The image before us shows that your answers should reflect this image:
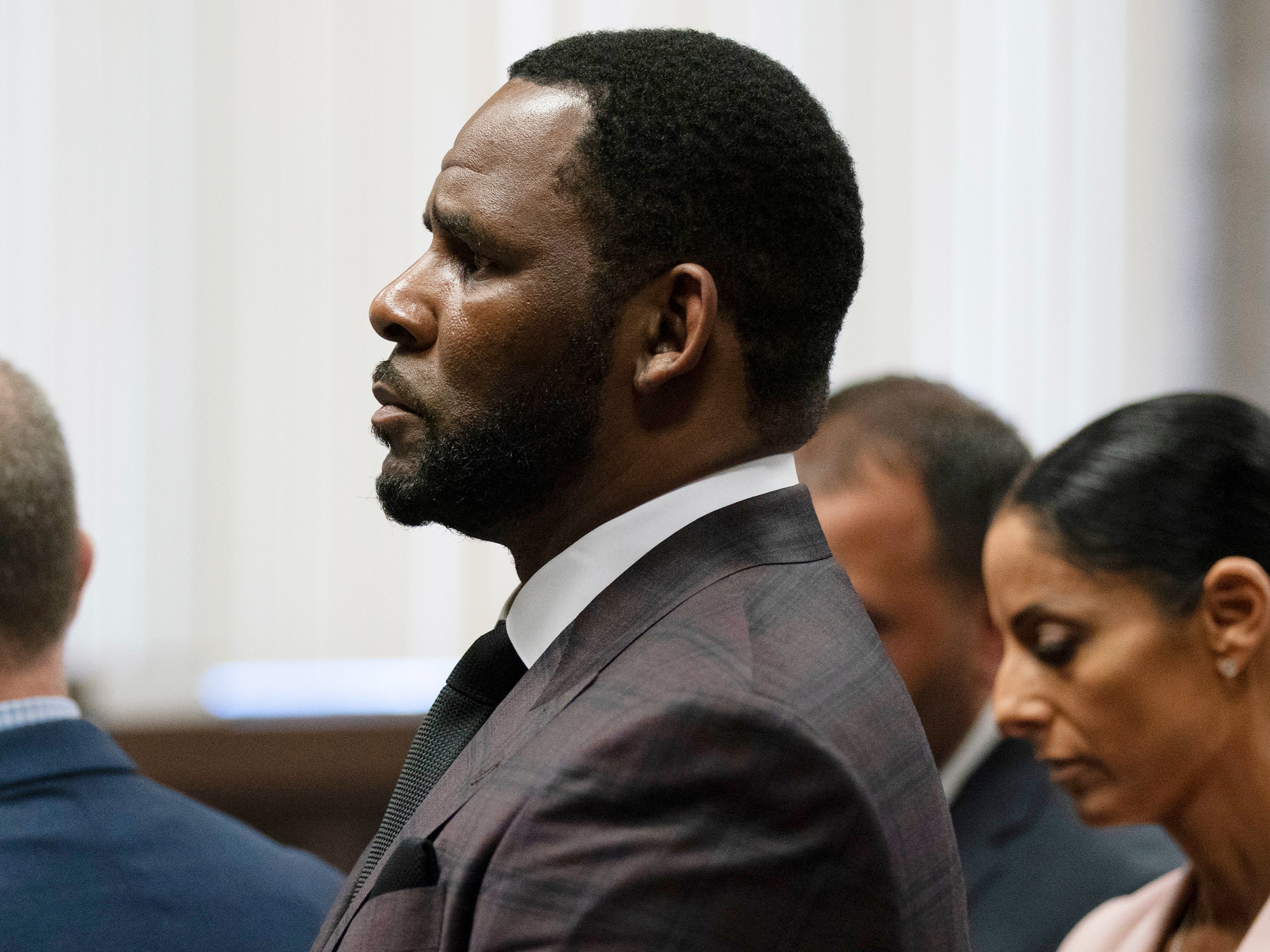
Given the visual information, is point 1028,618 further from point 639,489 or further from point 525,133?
point 525,133

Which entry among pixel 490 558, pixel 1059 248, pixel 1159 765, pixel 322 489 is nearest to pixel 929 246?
pixel 1059 248

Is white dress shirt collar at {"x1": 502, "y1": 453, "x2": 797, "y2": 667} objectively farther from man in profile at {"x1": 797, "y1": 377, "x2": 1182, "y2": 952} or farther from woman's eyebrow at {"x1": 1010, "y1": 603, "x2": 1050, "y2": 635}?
man in profile at {"x1": 797, "y1": 377, "x2": 1182, "y2": 952}

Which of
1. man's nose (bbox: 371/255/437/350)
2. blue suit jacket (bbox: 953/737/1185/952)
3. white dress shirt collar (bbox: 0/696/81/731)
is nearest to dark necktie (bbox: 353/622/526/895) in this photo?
man's nose (bbox: 371/255/437/350)

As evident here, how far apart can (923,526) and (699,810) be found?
1.16 meters

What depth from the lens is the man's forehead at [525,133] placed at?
A: 886 millimetres

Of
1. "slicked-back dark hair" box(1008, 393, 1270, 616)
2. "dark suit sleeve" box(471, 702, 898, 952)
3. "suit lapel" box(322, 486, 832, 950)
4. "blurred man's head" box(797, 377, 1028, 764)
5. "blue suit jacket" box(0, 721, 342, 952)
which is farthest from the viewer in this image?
"blurred man's head" box(797, 377, 1028, 764)

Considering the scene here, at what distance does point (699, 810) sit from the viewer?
0.70m

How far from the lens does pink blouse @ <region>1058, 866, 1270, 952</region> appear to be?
4.56ft

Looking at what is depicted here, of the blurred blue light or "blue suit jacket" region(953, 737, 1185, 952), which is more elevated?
"blue suit jacket" region(953, 737, 1185, 952)

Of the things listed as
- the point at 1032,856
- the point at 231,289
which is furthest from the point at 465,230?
the point at 231,289

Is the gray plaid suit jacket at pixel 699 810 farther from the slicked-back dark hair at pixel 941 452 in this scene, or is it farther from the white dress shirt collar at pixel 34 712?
the slicked-back dark hair at pixel 941 452

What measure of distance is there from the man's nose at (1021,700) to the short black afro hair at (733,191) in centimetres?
56

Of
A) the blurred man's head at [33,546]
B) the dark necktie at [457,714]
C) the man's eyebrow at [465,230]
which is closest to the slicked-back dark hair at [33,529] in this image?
the blurred man's head at [33,546]

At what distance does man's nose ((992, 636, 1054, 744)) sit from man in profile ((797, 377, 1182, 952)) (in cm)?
30
